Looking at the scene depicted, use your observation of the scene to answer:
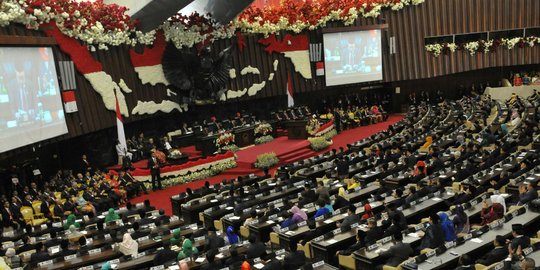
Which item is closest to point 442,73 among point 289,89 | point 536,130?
point 289,89

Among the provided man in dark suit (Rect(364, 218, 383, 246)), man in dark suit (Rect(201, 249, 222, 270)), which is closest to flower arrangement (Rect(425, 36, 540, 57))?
man in dark suit (Rect(364, 218, 383, 246))

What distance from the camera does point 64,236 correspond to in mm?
11844

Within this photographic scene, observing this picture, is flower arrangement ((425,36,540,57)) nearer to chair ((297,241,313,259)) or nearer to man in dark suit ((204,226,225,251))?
chair ((297,241,313,259))

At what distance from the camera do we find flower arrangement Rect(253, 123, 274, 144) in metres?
24.2

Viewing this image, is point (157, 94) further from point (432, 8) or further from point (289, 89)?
point (432, 8)

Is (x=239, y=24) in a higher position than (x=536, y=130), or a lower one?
higher

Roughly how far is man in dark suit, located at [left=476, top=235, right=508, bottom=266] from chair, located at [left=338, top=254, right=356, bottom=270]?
7.22 feet

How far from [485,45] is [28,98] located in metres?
27.0

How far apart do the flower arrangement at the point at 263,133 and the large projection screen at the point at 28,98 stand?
9187mm

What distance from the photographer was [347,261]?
9.38m

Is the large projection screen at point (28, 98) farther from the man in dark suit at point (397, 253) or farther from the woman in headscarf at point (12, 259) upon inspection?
the man in dark suit at point (397, 253)

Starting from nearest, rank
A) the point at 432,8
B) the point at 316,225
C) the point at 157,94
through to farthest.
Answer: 1. the point at 316,225
2. the point at 157,94
3. the point at 432,8

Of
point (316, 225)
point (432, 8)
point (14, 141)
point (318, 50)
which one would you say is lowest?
point (316, 225)

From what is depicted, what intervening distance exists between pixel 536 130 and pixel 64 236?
653 inches
